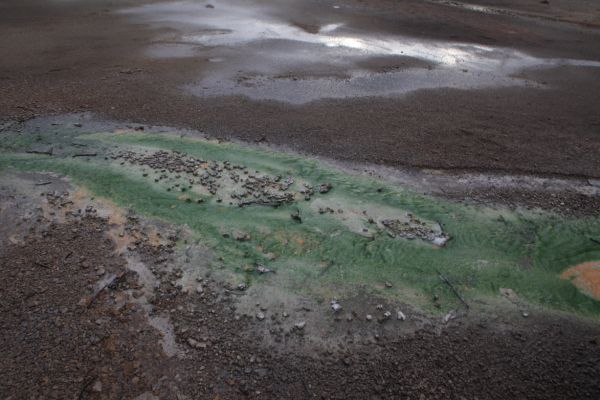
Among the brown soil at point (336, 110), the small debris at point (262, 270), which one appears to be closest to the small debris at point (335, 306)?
the small debris at point (262, 270)

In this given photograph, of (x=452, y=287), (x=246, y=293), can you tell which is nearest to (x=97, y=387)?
(x=246, y=293)

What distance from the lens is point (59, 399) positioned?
3.13m

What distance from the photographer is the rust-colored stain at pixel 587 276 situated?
448 centimetres

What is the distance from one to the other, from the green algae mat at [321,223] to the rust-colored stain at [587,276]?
0.18 ft

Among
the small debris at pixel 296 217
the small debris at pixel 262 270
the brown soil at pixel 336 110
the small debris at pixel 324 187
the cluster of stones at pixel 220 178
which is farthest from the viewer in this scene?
the brown soil at pixel 336 110

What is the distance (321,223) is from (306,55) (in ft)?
21.4

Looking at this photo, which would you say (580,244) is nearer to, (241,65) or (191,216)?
(191,216)

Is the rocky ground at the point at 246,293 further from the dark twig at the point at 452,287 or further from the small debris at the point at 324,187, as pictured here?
the small debris at the point at 324,187

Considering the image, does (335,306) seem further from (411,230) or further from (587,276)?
(587,276)

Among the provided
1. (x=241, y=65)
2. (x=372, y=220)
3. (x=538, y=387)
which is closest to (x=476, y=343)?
(x=538, y=387)

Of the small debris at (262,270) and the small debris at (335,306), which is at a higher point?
the small debris at (262,270)

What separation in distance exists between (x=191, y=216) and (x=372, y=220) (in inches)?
91.0

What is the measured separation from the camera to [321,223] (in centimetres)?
512

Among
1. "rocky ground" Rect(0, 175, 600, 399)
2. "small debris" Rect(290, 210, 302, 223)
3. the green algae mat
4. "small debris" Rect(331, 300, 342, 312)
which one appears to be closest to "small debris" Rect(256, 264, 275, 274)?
the green algae mat
